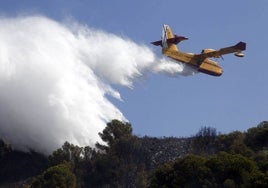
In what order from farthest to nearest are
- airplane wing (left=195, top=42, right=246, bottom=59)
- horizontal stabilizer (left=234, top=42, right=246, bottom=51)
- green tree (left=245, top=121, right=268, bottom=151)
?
green tree (left=245, top=121, right=268, bottom=151) → airplane wing (left=195, top=42, right=246, bottom=59) → horizontal stabilizer (left=234, top=42, right=246, bottom=51)

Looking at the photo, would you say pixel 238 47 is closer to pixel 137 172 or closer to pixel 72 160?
pixel 137 172

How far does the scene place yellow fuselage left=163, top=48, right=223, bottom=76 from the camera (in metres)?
123

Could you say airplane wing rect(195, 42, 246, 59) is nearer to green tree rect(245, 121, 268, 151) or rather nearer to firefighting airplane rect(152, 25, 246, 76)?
firefighting airplane rect(152, 25, 246, 76)

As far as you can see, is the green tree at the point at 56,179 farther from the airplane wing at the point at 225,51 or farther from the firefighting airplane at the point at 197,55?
the airplane wing at the point at 225,51

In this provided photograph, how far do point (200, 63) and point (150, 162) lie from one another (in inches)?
1057

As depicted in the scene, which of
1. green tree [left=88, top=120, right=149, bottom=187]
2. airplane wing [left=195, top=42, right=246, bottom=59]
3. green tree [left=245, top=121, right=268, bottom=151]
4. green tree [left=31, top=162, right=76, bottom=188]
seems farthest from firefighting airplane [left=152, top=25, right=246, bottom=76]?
green tree [left=31, top=162, right=76, bottom=188]

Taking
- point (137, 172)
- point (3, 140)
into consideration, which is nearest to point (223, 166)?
point (137, 172)

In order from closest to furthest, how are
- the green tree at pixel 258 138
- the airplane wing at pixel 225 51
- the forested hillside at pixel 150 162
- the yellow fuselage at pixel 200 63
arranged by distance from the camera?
the forested hillside at pixel 150 162 → the airplane wing at pixel 225 51 → the yellow fuselage at pixel 200 63 → the green tree at pixel 258 138

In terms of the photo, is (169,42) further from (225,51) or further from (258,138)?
(258,138)

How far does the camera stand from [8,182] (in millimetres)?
156750

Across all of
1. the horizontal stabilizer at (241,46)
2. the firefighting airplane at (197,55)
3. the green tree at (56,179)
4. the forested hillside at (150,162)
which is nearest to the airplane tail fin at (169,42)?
the firefighting airplane at (197,55)

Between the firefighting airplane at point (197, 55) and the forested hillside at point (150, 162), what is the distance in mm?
13809

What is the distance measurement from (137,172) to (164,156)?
13.7 metres

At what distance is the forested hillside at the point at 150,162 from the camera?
321 ft
